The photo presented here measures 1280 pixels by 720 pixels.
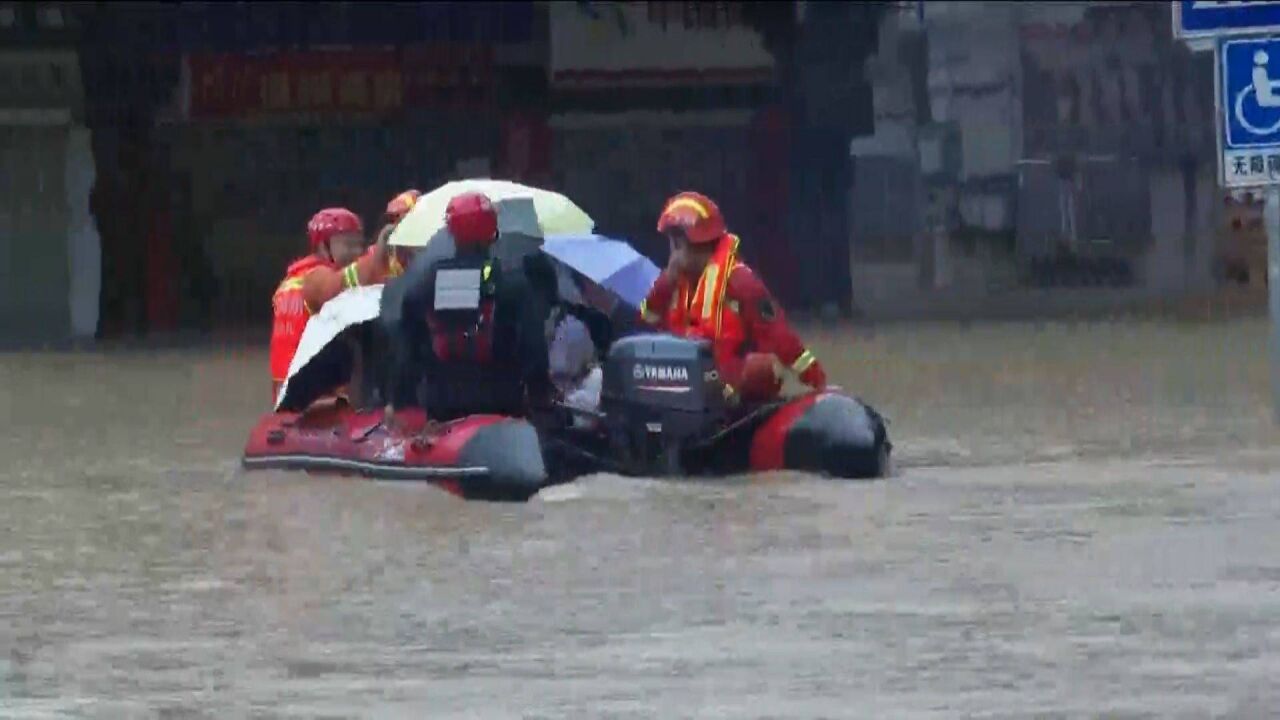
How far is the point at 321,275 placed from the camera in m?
17.0

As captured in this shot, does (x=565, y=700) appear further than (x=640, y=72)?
No

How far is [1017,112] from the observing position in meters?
36.2

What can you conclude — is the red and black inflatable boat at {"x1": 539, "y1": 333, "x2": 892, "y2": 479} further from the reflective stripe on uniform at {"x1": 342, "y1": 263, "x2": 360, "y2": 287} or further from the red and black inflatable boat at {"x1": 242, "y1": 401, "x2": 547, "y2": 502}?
the reflective stripe on uniform at {"x1": 342, "y1": 263, "x2": 360, "y2": 287}

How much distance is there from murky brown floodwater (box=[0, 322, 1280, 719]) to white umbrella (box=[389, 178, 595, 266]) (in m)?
1.59

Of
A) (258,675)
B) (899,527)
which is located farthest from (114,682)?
(899,527)

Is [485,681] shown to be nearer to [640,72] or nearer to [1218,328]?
[1218,328]

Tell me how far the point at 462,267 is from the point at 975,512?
296cm

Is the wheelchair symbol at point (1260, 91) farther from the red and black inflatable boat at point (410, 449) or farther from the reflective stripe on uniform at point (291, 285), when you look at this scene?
the reflective stripe on uniform at point (291, 285)

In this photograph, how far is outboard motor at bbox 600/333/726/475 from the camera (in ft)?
51.0

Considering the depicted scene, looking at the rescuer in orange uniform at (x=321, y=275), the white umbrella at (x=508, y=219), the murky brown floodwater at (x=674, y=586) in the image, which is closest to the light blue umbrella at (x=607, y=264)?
the white umbrella at (x=508, y=219)

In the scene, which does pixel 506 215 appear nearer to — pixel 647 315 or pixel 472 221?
pixel 647 315

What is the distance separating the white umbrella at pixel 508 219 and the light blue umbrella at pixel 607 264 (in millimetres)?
136

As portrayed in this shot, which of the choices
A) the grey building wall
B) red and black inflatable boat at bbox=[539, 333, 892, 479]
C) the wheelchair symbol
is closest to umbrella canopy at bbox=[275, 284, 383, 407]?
red and black inflatable boat at bbox=[539, 333, 892, 479]

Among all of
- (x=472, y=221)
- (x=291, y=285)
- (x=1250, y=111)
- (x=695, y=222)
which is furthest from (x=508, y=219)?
(x=1250, y=111)
